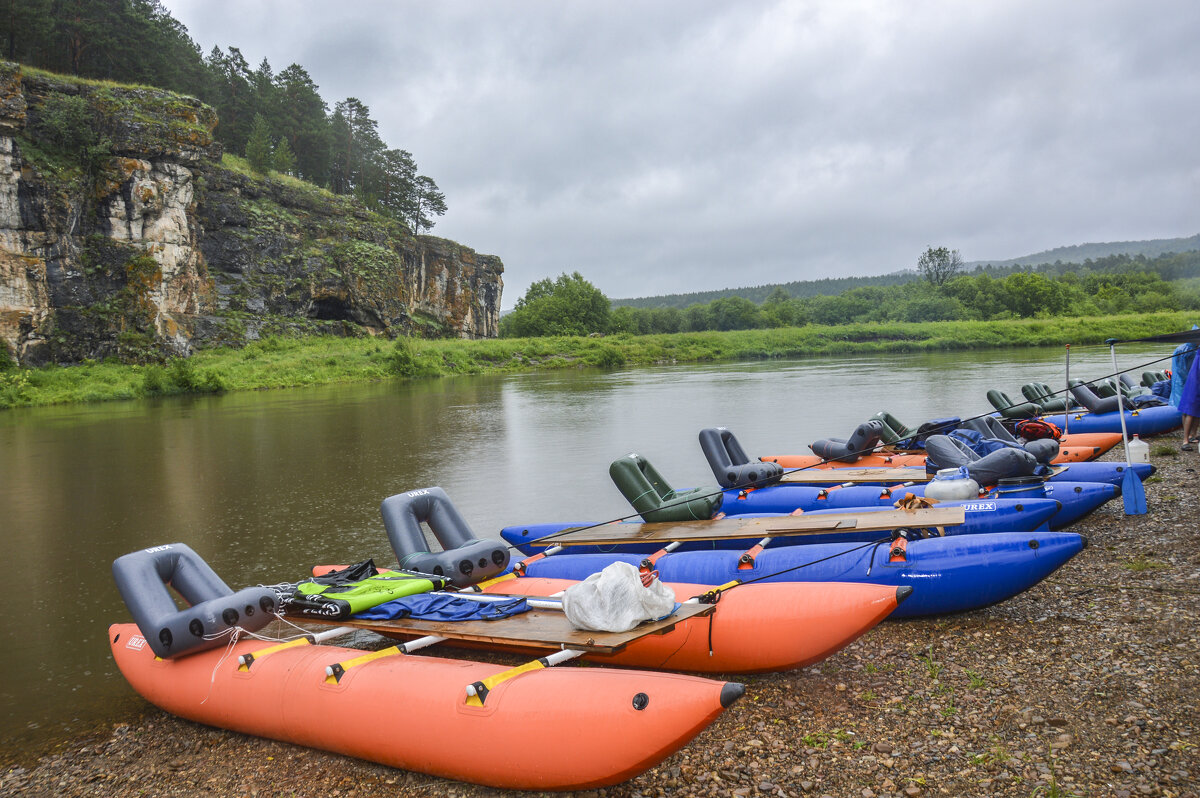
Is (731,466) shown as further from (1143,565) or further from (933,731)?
(933,731)

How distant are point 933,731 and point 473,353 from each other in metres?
56.5

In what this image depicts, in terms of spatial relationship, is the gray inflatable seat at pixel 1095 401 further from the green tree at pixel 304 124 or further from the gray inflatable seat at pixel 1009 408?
the green tree at pixel 304 124

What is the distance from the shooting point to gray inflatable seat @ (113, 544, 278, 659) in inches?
247

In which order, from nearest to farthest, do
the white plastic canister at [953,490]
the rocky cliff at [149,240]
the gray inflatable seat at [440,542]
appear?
the gray inflatable seat at [440,542]
the white plastic canister at [953,490]
the rocky cliff at [149,240]

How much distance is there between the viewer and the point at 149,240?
144 ft

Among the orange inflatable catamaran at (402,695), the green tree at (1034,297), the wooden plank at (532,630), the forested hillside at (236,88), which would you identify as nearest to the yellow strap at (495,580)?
the orange inflatable catamaran at (402,695)

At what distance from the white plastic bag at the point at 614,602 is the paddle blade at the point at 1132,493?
686cm

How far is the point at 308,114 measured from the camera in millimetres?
70062

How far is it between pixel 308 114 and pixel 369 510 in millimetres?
65885

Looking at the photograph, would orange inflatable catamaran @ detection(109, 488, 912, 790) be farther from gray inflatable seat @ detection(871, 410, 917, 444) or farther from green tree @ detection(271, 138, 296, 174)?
green tree @ detection(271, 138, 296, 174)

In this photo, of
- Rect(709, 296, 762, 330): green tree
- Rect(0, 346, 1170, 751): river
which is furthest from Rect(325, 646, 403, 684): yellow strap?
Rect(709, 296, 762, 330): green tree

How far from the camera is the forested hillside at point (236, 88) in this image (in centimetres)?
5047

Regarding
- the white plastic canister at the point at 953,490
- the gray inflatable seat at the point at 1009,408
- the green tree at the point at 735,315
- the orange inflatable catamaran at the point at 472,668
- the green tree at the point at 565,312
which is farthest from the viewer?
the green tree at the point at 735,315

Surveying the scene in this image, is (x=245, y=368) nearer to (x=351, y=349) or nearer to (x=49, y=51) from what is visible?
(x=351, y=349)
